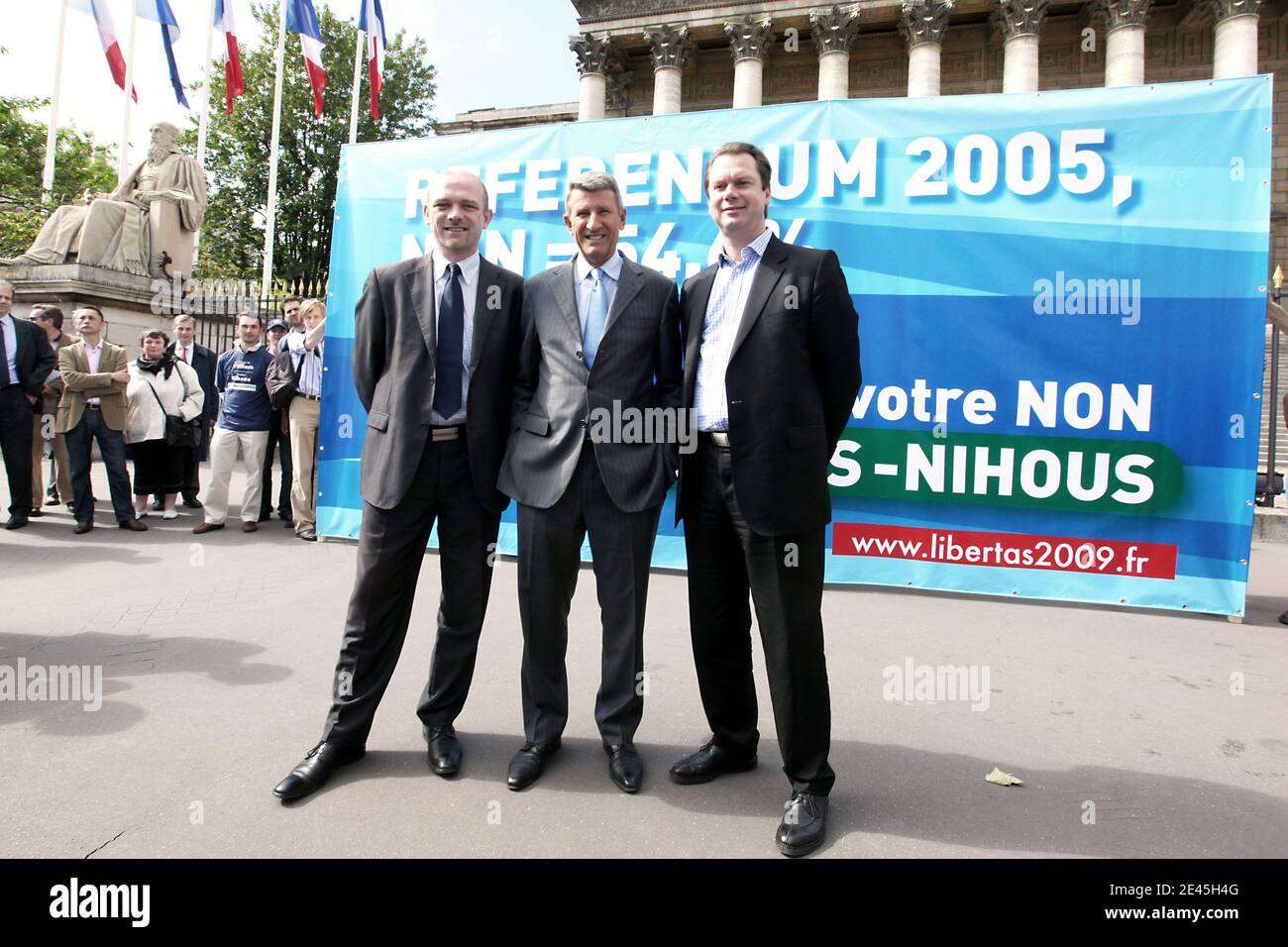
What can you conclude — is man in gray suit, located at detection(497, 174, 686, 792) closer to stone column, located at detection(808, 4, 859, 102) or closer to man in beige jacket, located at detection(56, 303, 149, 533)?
man in beige jacket, located at detection(56, 303, 149, 533)

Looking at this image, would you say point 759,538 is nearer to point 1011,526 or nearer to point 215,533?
point 1011,526

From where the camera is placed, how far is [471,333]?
3.26 m

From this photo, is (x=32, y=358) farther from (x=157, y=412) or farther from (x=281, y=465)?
(x=281, y=465)

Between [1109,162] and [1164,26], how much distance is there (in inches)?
1162

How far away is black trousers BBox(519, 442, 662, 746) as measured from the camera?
3.12 meters

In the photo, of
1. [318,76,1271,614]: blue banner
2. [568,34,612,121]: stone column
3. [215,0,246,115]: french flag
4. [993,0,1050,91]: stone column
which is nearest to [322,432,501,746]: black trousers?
[318,76,1271,614]: blue banner

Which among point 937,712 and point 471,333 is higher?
point 471,333

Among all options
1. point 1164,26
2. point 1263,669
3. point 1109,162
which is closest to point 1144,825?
point 1263,669

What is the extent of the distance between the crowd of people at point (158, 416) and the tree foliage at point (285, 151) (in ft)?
105

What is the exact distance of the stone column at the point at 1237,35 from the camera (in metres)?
23.7

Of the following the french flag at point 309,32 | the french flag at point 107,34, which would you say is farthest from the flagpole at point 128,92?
the french flag at point 309,32

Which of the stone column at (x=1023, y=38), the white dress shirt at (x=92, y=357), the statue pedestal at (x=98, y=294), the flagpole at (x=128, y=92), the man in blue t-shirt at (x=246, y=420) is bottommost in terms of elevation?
the man in blue t-shirt at (x=246, y=420)

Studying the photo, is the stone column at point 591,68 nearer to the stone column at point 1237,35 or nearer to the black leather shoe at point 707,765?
the stone column at point 1237,35
